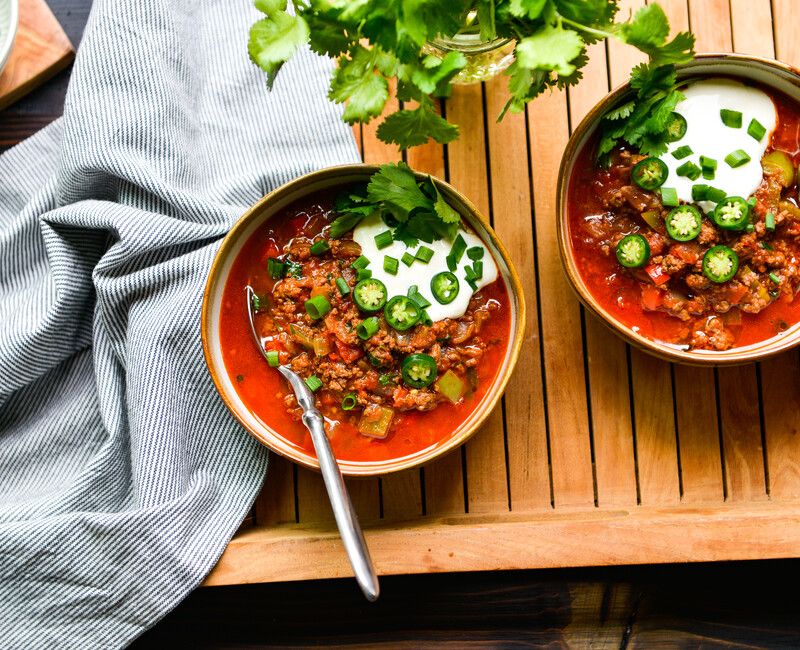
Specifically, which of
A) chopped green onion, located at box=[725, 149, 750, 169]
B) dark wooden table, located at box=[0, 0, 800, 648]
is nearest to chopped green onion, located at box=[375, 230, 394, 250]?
chopped green onion, located at box=[725, 149, 750, 169]

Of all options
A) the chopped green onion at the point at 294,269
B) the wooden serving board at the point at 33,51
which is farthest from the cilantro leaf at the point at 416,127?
the wooden serving board at the point at 33,51

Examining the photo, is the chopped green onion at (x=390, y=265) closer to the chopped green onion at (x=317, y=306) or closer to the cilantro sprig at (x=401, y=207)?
the cilantro sprig at (x=401, y=207)

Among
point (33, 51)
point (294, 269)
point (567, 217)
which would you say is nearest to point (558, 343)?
A: point (567, 217)

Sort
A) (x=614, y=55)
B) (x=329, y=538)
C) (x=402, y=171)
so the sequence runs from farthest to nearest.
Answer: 1. (x=614, y=55)
2. (x=329, y=538)
3. (x=402, y=171)

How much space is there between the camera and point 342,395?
2385 mm

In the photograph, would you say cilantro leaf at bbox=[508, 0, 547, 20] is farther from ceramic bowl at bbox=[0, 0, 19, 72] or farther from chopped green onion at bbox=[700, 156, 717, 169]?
ceramic bowl at bbox=[0, 0, 19, 72]

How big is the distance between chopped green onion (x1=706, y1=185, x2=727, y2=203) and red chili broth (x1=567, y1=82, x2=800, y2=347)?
25 cm

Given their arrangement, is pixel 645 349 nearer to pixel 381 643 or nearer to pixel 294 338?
pixel 294 338

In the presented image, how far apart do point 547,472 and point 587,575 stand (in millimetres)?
427

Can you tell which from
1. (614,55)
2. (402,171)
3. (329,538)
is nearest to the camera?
(402,171)

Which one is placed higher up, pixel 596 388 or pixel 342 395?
pixel 342 395

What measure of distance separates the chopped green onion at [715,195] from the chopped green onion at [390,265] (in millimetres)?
926

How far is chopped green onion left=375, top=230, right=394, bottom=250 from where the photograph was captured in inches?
92.5

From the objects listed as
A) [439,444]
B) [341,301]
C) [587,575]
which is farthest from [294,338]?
[587,575]
